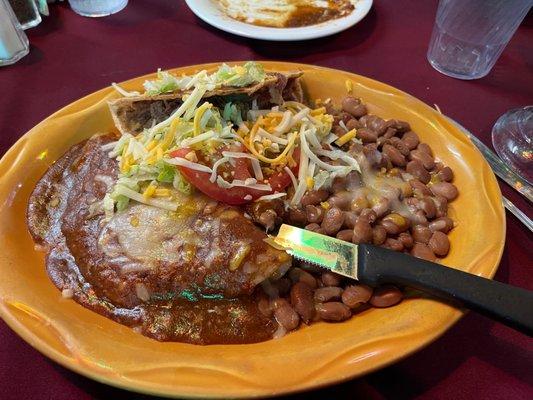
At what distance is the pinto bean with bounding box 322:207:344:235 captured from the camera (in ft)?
6.28

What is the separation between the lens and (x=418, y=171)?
2.23 m

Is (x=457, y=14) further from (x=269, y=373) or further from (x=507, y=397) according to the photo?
(x=269, y=373)

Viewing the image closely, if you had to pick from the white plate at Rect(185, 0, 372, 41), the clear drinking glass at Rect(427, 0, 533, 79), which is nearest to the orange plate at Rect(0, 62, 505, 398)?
the clear drinking glass at Rect(427, 0, 533, 79)

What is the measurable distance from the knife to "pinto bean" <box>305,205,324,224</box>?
0.45 feet

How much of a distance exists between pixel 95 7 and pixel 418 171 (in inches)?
116

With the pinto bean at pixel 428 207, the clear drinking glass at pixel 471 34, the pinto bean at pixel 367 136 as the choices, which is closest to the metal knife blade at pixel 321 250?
the pinto bean at pixel 428 207

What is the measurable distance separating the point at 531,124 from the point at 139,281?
248cm

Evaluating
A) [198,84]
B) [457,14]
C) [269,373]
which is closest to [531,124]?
[457,14]

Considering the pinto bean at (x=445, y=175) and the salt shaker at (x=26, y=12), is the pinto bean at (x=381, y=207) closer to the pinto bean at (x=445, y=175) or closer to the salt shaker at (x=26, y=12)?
the pinto bean at (x=445, y=175)

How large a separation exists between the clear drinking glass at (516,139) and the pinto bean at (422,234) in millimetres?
858

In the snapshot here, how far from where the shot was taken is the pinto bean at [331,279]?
1.79 meters

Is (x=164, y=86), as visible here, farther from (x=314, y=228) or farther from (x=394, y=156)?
(x=394, y=156)

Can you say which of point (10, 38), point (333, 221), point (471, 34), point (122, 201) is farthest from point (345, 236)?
point (10, 38)

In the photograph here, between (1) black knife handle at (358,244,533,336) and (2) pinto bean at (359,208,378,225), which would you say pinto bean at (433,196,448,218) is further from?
(1) black knife handle at (358,244,533,336)
